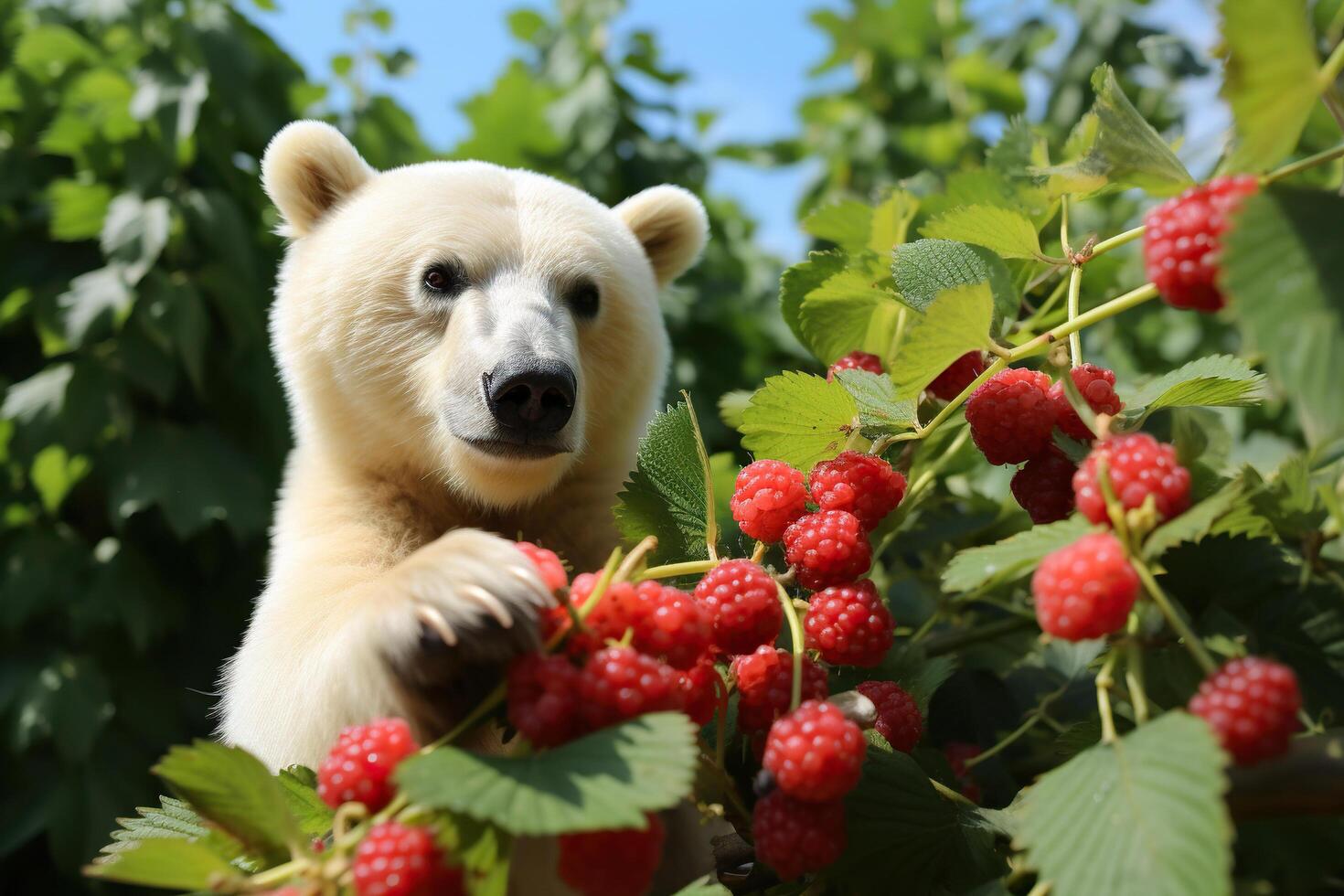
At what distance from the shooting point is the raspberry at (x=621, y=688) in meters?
0.76

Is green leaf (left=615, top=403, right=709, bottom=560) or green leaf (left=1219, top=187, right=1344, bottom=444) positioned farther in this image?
green leaf (left=615, top=403, right=709, bottom=560)

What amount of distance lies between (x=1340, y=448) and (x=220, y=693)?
5.49 feet

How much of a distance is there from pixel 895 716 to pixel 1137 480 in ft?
1.09

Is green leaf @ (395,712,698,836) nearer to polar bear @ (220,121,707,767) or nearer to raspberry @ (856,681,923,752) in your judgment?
raspberry @ (856,681,923,752)

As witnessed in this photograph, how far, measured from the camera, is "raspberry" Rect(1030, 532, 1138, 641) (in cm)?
70

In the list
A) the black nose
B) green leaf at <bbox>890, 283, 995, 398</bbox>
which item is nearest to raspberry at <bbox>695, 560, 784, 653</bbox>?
green leaf at <bbox>890, 283, 995, 398</bbox>

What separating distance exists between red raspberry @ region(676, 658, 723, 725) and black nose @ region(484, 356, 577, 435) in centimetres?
75

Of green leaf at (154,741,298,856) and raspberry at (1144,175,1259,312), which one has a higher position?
raspberry at (1144,175,1259,312)

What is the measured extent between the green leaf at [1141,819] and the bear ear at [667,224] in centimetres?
167

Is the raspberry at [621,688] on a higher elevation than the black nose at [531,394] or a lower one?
higher

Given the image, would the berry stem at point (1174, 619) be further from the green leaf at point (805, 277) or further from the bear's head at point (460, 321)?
the bear's head at point (460, 321)

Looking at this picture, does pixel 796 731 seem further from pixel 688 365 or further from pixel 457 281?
pixel 688 365

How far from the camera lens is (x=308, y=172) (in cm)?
203

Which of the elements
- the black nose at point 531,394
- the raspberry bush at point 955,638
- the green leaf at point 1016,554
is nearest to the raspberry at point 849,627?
the raspberry bush at point 955,638
